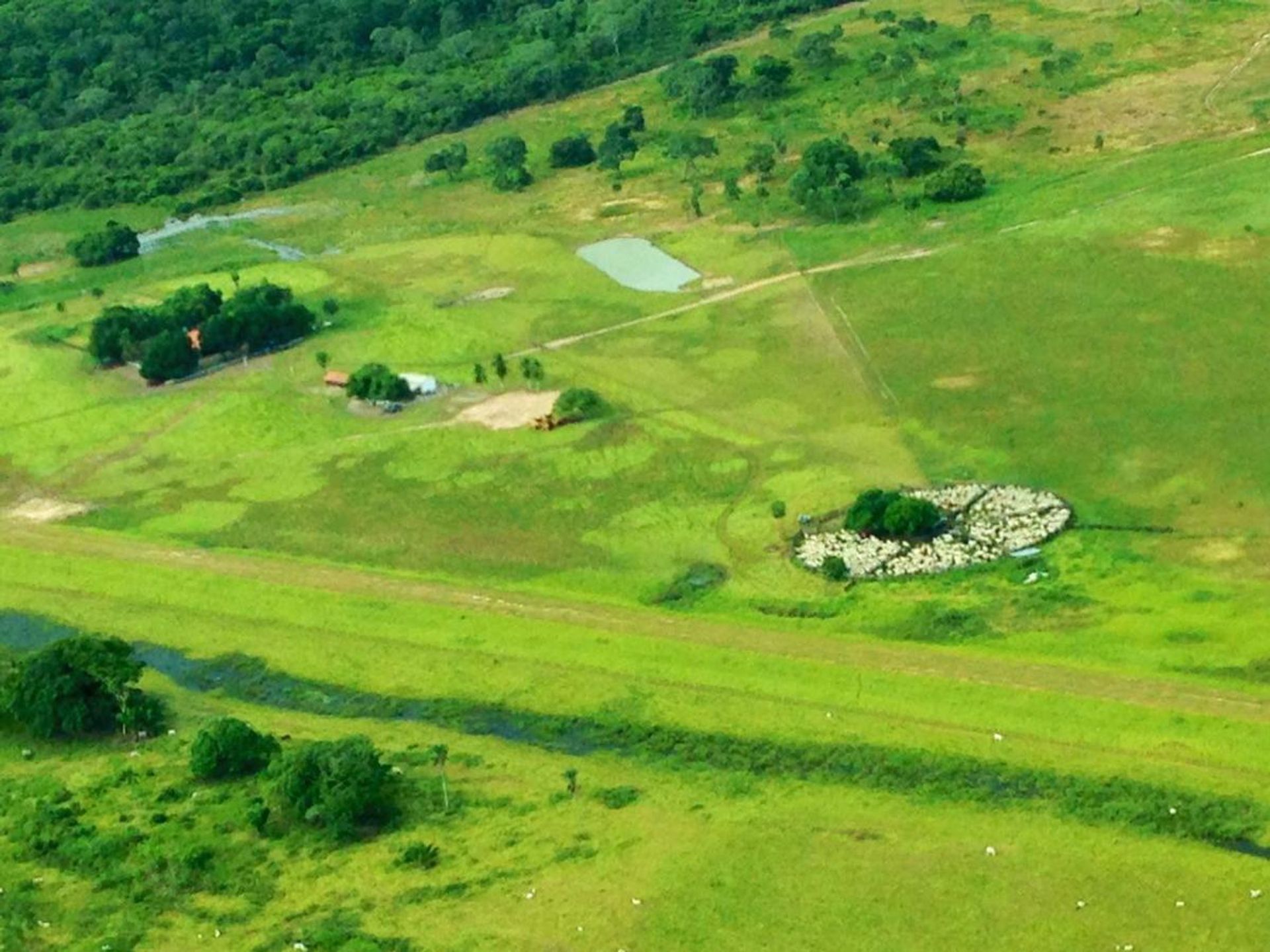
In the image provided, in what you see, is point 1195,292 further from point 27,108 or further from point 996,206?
point 27,108

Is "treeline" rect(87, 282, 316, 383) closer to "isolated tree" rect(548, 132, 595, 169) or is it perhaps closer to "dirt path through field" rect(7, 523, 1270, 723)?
"dirt path through field" rect(7, 523, 1270, 723)

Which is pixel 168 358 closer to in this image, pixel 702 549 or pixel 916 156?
pixel 702 549

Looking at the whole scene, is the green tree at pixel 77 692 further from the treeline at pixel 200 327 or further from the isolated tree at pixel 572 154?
the isolated tree at pixel 572 154

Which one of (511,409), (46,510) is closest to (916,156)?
(511,409)

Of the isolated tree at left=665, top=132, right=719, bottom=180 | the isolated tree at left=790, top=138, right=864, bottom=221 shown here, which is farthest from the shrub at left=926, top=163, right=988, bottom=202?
the isolated tree at left=665, top=132, right=719, bottom=180

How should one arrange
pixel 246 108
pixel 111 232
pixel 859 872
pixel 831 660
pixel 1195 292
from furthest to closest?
1. pixel 246 108
2. pixel 111 232
3. pixel 1195 292
4. pixel 831 660
5. pixel 859 872

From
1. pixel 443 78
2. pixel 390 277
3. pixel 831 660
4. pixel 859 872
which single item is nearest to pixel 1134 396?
pixel 831 660
